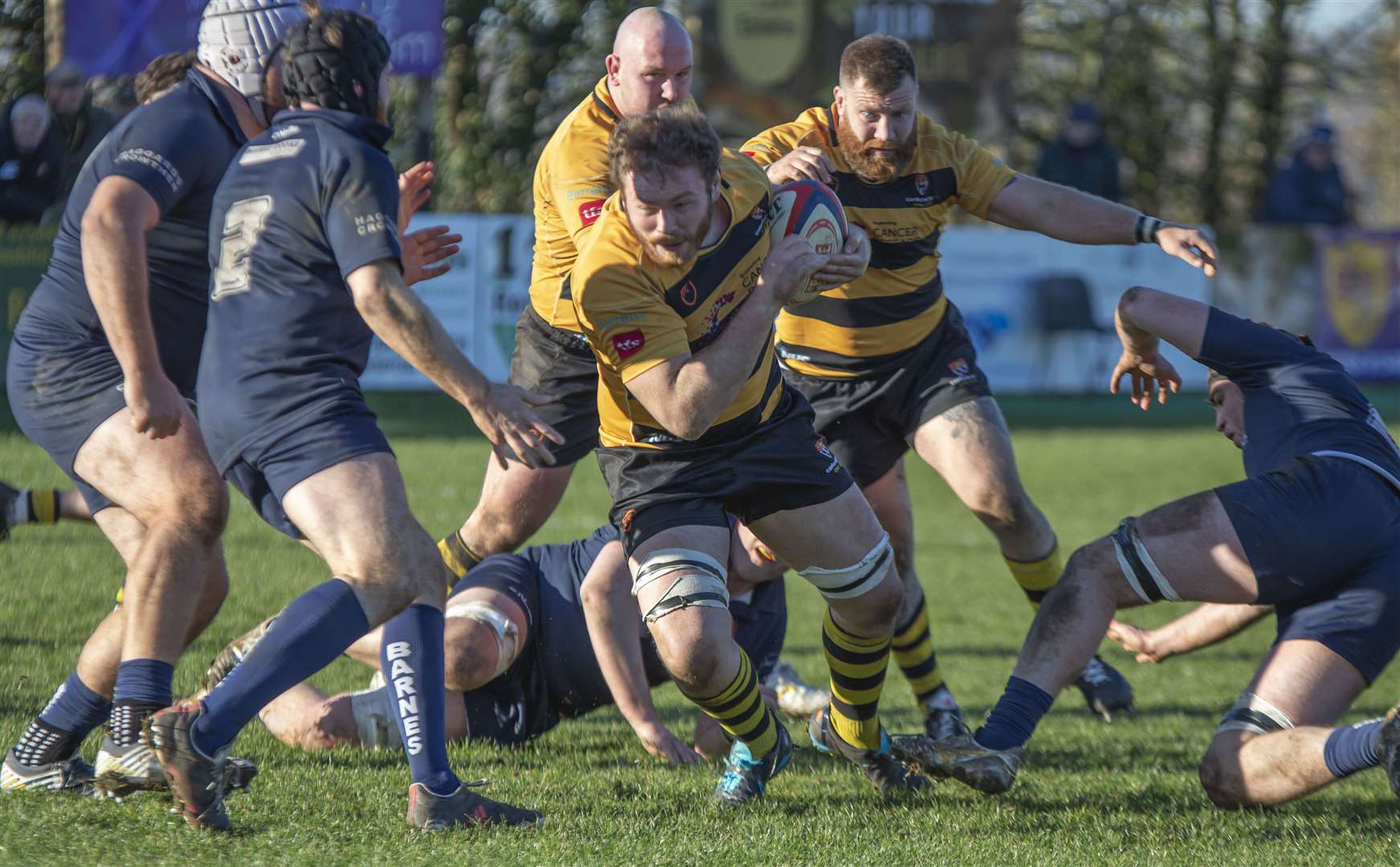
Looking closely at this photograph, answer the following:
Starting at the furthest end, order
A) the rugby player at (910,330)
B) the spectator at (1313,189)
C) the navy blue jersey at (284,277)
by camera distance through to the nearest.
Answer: the spectator at (1313,189), the rugby player at (910,330), the navy blue jersey at (284,277)

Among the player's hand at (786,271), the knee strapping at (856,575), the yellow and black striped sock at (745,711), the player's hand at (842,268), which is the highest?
the player's hand at (786,271)

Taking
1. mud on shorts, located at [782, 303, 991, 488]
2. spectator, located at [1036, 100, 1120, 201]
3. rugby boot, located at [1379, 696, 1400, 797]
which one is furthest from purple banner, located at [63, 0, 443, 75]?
rugby boot, located at [1379, 696, 1400, 797]

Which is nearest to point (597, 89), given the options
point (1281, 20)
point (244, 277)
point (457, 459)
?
point (244, 277)

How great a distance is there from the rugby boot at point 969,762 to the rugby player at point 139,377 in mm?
2013

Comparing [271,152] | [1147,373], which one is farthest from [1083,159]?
[271,152]

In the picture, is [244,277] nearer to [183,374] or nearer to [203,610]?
[183,374]

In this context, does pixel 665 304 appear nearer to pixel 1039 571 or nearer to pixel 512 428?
pixel 512 428

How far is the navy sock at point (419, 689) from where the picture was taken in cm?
389

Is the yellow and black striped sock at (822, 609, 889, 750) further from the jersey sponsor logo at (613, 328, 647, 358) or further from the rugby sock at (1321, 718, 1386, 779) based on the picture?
the rugby sock at (1321, 718, 1386, 779)

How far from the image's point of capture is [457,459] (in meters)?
12.4

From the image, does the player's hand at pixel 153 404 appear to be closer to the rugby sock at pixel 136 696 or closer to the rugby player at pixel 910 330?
the rugby sock at pixel 136 696

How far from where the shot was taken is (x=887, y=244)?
18.9 feet

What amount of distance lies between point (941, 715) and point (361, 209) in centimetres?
288

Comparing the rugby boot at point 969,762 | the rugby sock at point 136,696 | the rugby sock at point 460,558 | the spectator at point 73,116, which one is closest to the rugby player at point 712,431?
the rugby boot at point 969,762
